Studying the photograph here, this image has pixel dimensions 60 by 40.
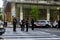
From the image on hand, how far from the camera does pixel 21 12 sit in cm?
5747

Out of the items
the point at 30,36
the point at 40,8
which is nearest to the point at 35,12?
the point at 40,8

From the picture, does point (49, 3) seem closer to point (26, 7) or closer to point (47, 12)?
point (47, 12)

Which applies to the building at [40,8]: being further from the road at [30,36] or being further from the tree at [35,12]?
the road at [30,36]

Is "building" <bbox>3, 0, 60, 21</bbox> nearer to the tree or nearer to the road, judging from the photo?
the tree

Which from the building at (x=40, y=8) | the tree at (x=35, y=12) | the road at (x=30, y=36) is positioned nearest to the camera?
the road at (x=30, y=36)

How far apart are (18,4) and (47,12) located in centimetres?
807

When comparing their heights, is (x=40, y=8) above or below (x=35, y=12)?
above

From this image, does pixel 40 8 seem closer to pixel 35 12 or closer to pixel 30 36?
pixel 35 12

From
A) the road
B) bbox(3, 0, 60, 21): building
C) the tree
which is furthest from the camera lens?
bbox(3, 0, 60, 21): building

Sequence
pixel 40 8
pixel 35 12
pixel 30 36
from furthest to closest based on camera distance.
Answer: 1. pixel 40 8
2. pixel 35 12
3. pixel 30 36

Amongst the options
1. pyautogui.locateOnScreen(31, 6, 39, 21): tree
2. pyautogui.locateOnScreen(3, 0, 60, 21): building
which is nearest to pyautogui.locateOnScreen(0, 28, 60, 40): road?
pyautogui.locateOnScreen(31, 6, 39, 21): tree

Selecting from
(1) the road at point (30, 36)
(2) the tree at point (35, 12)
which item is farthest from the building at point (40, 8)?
(1) the road at point (30, 36)

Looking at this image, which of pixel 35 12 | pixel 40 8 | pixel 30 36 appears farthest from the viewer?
pixel 40 8

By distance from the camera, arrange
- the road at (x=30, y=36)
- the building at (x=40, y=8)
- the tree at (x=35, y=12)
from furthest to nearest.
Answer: the building at (x=40, y=8) < the tree at (x=35, y=12) < the road at (x=30, y=36)
